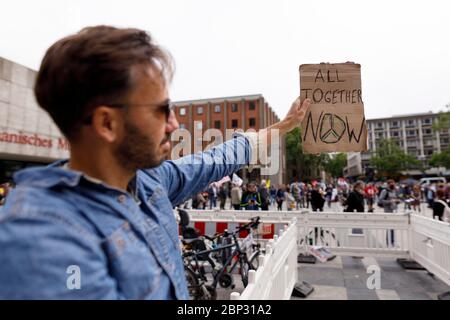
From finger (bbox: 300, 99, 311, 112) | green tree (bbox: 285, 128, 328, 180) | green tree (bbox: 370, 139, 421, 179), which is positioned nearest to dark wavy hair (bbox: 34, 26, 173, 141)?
finger (bbox: 300, 99, 311, 112)

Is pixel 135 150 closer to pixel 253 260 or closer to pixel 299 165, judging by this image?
pixel 253 260

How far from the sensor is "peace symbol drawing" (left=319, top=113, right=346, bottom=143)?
4.64 ft

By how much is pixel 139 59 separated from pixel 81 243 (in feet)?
1.52

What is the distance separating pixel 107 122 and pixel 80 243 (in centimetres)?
30

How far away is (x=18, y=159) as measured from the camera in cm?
1602

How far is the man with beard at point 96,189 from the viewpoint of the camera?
57 centimetres

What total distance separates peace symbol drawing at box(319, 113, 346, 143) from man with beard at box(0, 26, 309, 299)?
A: 0.80 m

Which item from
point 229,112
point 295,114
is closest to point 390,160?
point 229,112

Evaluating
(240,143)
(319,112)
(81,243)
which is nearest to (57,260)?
(81,243)

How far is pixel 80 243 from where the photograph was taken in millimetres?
621

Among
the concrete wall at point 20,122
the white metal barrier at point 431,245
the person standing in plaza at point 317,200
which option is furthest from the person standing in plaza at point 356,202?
the concrete wall at point 20,122

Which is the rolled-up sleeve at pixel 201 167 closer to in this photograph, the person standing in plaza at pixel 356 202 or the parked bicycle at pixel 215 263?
the parked bicycle at pixel 215 263

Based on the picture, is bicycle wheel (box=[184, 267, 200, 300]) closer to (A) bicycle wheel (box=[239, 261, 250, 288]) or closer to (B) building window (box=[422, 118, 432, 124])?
(A) bicycle wheel (box=[239, 261, 250, 288])

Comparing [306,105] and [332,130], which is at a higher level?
[306,105]
